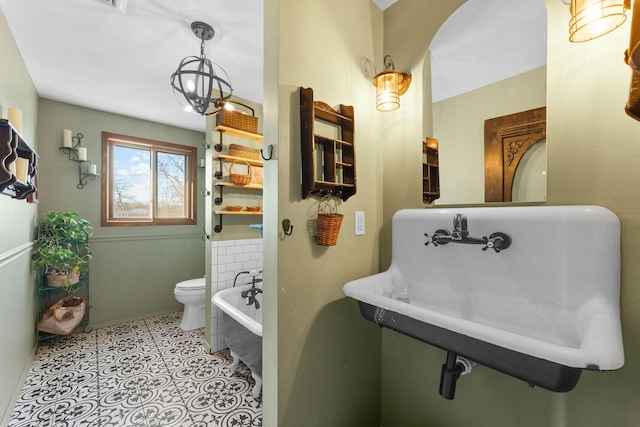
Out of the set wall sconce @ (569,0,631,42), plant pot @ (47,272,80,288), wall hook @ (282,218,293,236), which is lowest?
plant pot @ (47,272,80,288)

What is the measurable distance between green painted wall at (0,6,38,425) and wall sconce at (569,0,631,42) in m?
2.74

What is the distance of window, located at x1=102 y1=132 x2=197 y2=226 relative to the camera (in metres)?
3.22

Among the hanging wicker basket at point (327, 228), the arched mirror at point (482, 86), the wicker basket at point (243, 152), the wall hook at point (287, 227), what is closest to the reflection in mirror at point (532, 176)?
the arched mirror at point (482, 86)

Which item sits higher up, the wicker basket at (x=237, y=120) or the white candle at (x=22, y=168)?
the wicker basket at (x=237, y=120)

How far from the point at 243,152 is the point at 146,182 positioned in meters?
1.69

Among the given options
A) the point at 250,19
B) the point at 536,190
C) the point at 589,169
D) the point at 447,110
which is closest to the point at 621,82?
the point at 589,169

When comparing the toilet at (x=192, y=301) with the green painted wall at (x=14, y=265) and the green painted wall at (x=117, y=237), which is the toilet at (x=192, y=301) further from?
the green painted wall at (x=14, y=265)

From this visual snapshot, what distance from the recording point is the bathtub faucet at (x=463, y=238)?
111 cm

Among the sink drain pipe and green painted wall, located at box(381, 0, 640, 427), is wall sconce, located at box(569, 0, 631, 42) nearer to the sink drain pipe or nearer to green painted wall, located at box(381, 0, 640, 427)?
green painted wall, located at box(381, 0, 640, 427)

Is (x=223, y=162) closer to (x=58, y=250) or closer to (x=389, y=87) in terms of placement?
(x=58, y=250)

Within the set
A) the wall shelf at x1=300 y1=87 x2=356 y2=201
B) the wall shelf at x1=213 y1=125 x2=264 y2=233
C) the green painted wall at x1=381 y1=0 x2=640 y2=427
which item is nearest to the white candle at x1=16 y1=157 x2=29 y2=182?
the wall shelf at x1=213 y1=125 x2=264 y2=233

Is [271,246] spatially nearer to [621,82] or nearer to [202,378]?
[621,82]

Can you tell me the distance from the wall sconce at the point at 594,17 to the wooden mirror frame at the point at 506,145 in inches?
10.2

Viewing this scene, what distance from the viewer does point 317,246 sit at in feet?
4.23
